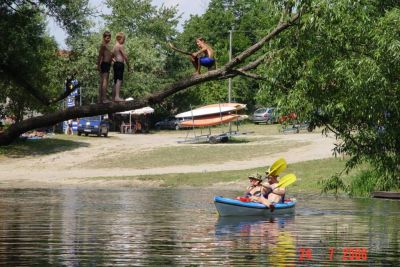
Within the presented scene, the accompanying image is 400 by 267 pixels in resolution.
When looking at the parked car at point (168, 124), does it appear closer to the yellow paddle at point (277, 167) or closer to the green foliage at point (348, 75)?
the yellow paddle at point (277, 167)

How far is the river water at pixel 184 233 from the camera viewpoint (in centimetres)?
1780

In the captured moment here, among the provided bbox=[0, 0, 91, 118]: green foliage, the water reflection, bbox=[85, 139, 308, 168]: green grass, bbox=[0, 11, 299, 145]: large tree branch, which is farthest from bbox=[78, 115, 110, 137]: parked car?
bbox=[0, 11, 299, 145]: large tree branch

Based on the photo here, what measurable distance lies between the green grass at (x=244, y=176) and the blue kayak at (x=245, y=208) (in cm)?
1078

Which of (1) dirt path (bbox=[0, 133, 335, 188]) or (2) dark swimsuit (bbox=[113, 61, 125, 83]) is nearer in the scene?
(2) dark swimsuit (bbox=[113, 61, 125, 83])

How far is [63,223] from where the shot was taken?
2514 cm

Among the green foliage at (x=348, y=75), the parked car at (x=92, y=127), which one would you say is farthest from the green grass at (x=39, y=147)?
the green foliage at (x=348, y=75)

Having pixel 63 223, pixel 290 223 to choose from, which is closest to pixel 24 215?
pixel 63 223

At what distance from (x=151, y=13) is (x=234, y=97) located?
12658 millimetres

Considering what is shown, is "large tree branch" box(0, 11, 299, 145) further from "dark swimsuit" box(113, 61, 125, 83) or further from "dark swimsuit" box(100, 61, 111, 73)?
"dark swimsuit" box(113, 61, 125, 83)

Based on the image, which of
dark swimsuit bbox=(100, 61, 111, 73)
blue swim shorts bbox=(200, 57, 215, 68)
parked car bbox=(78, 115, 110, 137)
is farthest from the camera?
parked car bbox=(78, 115, 110, 137)

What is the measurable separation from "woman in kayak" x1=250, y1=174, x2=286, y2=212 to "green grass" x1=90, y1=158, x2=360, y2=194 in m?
9.92

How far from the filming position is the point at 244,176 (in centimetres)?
4209

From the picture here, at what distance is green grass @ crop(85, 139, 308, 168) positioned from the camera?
49250 mm

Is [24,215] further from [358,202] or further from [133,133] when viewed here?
[133,133]
